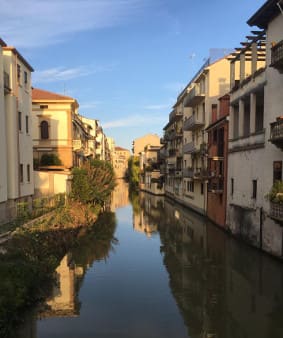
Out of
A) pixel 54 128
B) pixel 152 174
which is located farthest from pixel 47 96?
pixel 152 174

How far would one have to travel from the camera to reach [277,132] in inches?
522

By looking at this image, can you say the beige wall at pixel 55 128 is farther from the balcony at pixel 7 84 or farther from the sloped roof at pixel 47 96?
the balcony at pixel 7 84

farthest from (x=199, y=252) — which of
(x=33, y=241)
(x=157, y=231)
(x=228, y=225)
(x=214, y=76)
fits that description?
(x=214, y=76)

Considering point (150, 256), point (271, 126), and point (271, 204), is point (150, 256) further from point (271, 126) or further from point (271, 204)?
point (271, 126)

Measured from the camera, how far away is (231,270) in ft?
45.5

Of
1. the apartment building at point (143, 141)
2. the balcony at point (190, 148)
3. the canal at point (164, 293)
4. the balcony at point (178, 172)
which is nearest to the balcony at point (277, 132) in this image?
the canal at point (164, 293)

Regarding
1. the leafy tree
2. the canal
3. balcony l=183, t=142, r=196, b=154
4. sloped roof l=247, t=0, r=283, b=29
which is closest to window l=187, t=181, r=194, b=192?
balcony l=183, t=142, r=196, b=154

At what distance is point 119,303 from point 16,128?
13.4 metres

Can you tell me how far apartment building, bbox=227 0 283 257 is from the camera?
46.3 ft

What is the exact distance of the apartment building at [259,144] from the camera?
14.1 m

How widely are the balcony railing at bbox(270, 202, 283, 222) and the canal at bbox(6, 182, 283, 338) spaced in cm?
234

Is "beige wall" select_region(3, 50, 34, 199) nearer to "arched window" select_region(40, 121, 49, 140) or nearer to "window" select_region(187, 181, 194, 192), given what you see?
"arched window" select_region(40, 121, 49, 140)

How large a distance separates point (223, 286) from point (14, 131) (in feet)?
48.9

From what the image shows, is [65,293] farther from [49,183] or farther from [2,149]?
[49,183]
